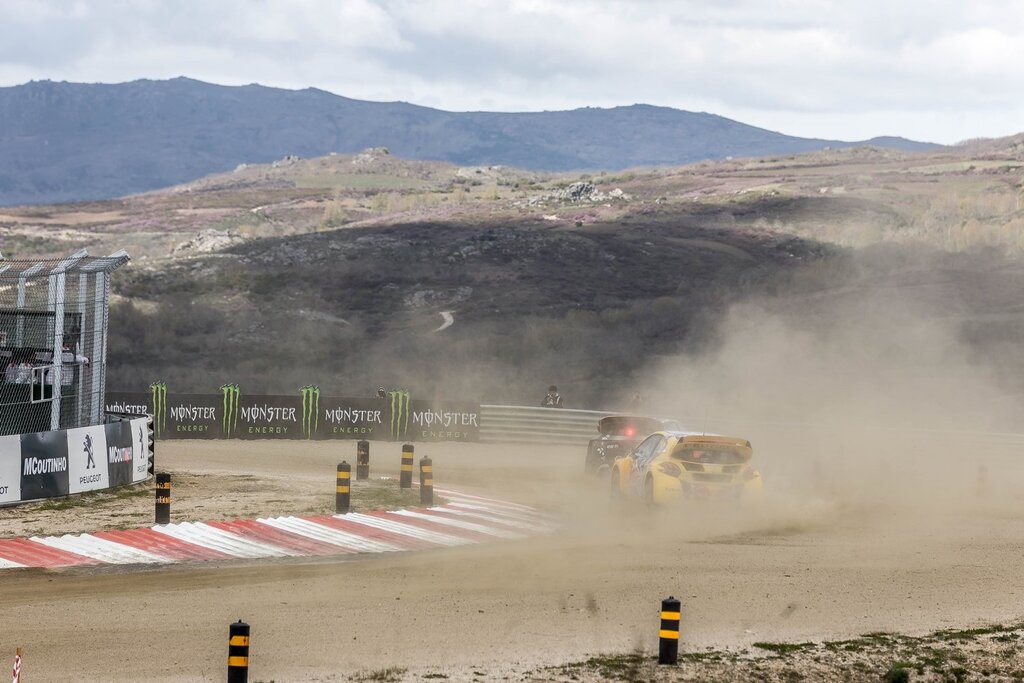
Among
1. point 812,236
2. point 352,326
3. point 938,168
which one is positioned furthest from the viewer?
point 938,168

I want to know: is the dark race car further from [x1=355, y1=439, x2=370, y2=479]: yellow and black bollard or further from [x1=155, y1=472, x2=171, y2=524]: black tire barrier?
[x1=155, y1=472, x2=171, y2=524]: black tire barrier

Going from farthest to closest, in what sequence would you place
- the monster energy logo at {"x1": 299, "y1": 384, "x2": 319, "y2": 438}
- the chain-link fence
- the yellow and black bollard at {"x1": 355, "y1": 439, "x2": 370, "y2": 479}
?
Result: the monster energy logo at {"x1": 299, "y1": 384, "x2": 319, "y2": 438} < the yellow and black bollard at {"x1": 355, "y1": 439, "x2": 370, "y2": 479} < the chain-link fence

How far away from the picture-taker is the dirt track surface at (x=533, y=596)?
35.6ft

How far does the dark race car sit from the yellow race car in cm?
494

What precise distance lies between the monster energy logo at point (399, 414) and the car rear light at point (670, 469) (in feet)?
54.3

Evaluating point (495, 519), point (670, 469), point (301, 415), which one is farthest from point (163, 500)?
point (301, 415)

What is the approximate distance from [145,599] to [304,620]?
1.74 metres

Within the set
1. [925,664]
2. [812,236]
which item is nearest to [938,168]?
[812,236]

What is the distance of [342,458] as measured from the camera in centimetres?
2894

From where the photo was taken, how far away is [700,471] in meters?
18.2

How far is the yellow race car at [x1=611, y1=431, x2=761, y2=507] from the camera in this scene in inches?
715

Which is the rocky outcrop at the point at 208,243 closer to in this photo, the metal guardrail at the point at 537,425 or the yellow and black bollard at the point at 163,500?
the metal guardrail at the point at 537,425

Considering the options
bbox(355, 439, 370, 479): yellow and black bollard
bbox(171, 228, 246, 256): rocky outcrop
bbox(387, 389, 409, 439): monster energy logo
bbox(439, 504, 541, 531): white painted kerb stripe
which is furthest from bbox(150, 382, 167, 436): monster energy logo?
bbox(171, 228, 246, 256): rocky outcrop

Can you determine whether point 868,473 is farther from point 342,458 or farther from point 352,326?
point 352,326
